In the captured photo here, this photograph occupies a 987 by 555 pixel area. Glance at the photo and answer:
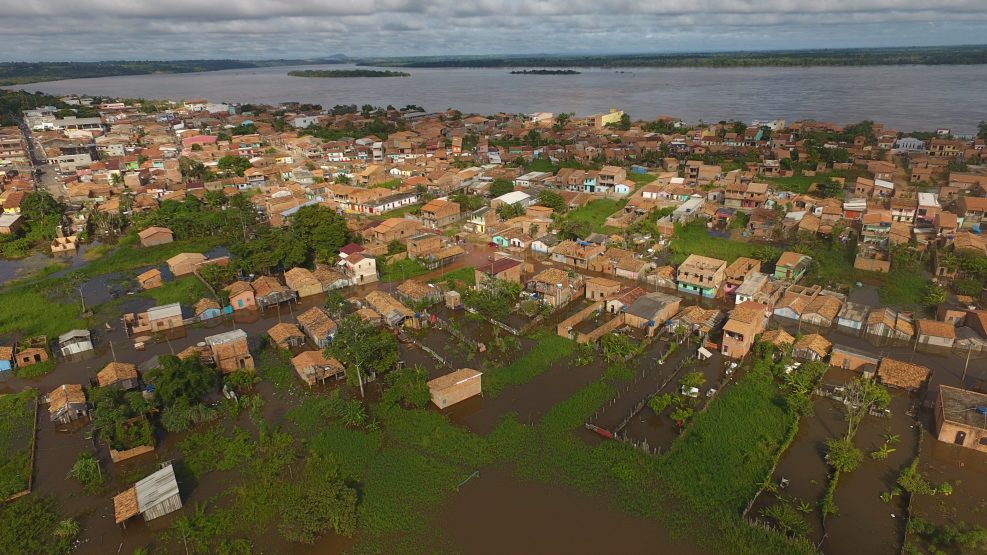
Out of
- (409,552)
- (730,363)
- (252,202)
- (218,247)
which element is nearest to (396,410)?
(409,552)

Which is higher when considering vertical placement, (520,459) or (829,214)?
(829,214)

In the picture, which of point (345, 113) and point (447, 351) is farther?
point (345, 113)

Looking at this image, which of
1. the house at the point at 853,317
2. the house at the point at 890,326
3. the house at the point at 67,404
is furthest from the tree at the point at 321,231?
the house at the point at 890,326

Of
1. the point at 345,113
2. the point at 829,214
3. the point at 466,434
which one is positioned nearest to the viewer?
the point at 466,434

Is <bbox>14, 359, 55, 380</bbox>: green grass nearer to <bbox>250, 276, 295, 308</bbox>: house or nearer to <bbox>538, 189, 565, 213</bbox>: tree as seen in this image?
<bbox>250, 276, 295, 308</bbox>: house

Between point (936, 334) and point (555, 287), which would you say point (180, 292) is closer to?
point (555, 287)

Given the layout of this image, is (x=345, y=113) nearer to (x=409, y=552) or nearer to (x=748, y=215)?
(x=748, y=215)
